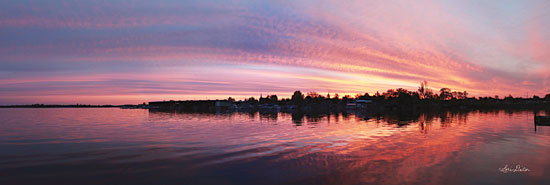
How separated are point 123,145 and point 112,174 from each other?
12368 millimetres

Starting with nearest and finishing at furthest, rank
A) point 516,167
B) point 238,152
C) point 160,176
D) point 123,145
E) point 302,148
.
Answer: point 160,176 < point 516,167 < point 238,152 < point 302,148 < point 123,145

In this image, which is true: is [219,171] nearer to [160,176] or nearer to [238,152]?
[160,176]

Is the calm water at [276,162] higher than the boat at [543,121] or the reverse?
the reverse

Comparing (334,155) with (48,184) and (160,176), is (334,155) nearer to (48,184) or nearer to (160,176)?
(160,176)

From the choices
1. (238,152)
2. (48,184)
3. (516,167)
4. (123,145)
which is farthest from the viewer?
(123,145)

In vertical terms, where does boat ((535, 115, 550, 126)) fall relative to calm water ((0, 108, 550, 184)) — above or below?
above

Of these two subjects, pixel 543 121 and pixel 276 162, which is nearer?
pixel 276 162

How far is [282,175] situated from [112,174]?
954 cm

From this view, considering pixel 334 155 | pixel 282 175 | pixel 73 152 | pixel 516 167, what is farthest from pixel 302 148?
pixel 73 152

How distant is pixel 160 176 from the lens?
1581 cm

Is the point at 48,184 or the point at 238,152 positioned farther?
the point at 238,152

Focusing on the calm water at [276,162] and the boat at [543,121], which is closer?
the calm water at [276,162]

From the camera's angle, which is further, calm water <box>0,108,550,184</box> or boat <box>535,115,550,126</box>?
boat <box>535,115,550,126</box>

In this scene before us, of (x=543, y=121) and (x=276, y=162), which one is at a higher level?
(x=543, y=121)
